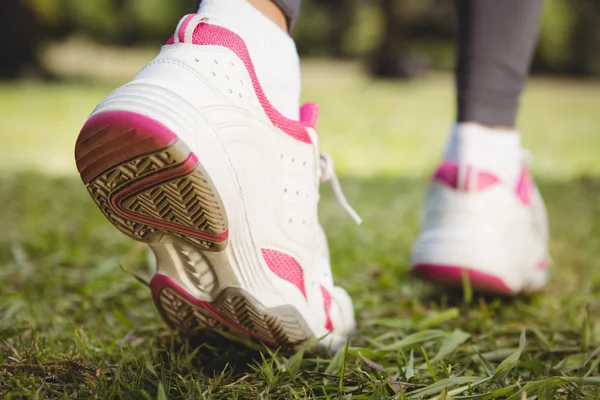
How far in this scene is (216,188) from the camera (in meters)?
0.65

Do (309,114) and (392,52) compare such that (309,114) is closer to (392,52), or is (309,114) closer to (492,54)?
(492,54)

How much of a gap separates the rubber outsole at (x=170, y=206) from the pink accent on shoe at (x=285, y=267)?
0.16 ft

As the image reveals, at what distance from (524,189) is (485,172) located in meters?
0.15

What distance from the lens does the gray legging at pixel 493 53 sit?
1.14m

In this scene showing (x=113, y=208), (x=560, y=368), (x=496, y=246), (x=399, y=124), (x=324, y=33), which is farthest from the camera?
(x=324, y=33)

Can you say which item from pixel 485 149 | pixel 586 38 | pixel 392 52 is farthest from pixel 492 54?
pixel 586 38

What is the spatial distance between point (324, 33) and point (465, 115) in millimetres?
12959

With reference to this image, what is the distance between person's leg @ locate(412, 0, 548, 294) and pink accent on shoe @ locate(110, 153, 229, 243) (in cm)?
53

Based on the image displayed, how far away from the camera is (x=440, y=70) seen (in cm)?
1244

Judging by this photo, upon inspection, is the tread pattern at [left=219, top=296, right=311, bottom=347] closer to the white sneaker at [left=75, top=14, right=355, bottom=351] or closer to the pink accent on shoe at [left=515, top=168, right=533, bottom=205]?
the white sneaker at [left=75, top=14, right=355, bottom=351]

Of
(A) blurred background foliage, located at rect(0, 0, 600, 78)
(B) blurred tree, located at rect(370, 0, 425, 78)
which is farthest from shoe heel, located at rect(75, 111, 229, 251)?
(B) blurred tree, located at rect(370, 0, 425, 78)

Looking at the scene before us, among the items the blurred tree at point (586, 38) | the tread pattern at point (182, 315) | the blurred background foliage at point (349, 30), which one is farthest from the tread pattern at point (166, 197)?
the blurred tree at point (586, 38)

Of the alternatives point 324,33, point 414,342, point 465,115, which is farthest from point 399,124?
point 324,33

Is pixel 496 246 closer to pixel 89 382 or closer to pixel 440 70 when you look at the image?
pixel 89 382
